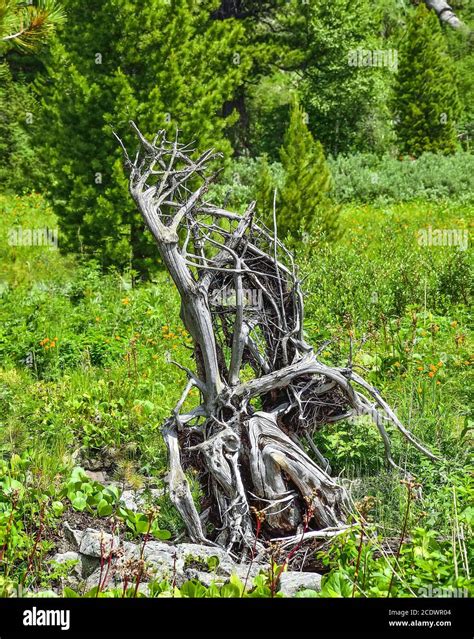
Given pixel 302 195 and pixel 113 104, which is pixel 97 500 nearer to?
pixel 113 104

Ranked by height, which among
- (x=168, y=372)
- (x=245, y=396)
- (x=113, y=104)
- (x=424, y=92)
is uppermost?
(x=424, y=92)

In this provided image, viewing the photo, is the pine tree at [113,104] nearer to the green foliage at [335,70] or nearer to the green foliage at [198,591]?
the green foliage at [198,591]

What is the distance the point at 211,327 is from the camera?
12.7ft

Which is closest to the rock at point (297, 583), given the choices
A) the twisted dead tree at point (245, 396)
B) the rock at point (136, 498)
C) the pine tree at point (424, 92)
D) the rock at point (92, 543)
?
the twisted dead tree at point (245, 396)

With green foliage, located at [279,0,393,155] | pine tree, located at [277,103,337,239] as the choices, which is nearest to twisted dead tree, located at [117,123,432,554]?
pine tree, located at [277,103,337,239]

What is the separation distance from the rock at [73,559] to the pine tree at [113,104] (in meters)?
6.57

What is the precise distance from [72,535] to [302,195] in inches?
305

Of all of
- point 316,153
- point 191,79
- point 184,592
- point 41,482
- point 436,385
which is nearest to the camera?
point 184,592

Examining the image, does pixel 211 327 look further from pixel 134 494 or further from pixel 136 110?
pixel 136 110

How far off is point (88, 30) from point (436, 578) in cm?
886

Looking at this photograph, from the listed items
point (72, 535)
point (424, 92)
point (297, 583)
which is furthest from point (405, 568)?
point (424, 92)

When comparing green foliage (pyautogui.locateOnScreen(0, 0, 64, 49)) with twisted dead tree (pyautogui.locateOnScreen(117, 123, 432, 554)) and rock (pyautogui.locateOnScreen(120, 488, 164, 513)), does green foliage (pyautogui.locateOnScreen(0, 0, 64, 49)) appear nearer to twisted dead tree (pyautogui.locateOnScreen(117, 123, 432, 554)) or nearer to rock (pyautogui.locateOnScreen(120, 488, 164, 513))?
twisted dead tree (pyautogui.locateOnScreen(117, 123, 432, 554))

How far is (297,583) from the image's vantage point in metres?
3.19
